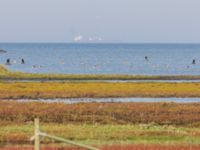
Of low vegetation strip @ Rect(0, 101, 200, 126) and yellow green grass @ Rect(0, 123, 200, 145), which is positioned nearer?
yellow green grass @ Rect(0, 123, 200, 145)

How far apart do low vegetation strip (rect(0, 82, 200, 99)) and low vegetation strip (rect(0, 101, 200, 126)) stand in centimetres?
1202

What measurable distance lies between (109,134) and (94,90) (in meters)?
33.8

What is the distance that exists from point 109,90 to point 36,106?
20.3 meters

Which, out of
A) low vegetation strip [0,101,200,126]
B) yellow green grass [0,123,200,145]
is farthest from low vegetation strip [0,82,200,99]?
yellow green grass [0,123,200,145]

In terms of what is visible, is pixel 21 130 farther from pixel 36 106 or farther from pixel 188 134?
pixel 36 106

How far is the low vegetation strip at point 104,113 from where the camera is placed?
39312 millimetres

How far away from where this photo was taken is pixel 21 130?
32625 millimetres

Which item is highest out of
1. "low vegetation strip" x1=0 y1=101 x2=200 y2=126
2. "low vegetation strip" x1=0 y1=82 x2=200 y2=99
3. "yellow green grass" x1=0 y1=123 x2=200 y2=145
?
"yellow green grass" x1=0 y1=123 x2=200 y2=145

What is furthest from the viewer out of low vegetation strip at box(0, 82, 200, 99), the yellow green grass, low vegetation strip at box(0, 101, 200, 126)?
low vegetation strip at box(0, 82, 200, 99)

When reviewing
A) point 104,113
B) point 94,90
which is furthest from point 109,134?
point 94,90

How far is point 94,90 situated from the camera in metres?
64.5

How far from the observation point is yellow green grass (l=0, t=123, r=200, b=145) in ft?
93.2

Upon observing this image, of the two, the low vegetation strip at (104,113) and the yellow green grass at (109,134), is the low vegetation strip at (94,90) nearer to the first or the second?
the low vegetation strip at (104,113)

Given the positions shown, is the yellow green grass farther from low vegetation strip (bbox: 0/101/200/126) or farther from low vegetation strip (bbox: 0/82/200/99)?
low vegetation strip (bbox: 0/82/200/99)
